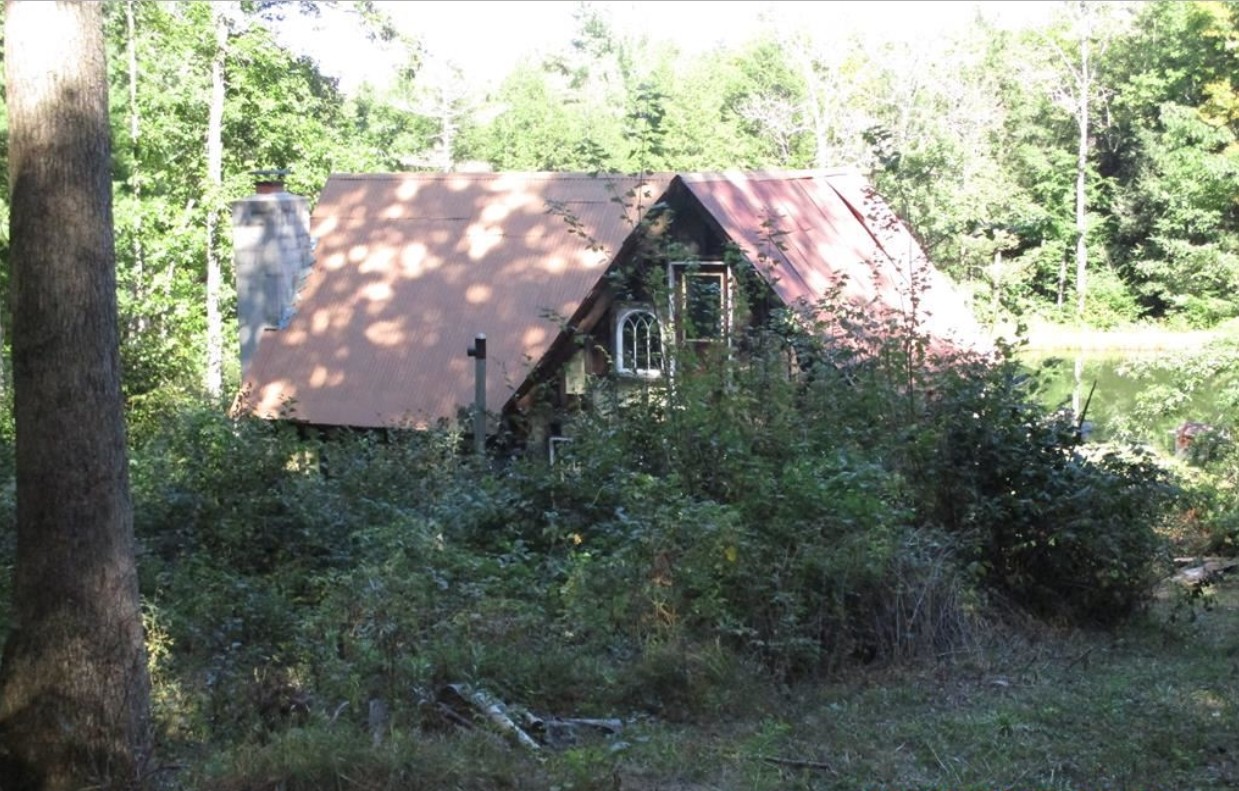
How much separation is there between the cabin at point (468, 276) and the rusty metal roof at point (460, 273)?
0.03 metres

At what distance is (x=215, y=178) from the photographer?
33.8 meters

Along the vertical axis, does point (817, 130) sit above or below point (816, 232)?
above

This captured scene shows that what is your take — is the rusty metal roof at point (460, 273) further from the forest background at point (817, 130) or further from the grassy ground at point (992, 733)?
the grassy ground at point (992, 733)

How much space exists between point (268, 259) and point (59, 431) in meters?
18.7

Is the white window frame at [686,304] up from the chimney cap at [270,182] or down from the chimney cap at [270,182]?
down

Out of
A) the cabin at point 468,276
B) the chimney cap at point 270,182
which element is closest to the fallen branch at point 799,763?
the cabin at point 468,276

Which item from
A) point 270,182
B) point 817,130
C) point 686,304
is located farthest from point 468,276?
point 817,130

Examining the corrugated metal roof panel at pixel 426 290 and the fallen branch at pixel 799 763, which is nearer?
the fallen branch at pixel 799 763

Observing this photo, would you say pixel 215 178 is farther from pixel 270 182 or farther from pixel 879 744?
pixel 879 744

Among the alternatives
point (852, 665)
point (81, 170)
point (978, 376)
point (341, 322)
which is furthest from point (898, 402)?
point (341, 322)

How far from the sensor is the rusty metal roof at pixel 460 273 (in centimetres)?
2091

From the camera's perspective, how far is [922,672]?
8555mm

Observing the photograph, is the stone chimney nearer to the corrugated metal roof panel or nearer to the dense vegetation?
the corrugated metal roof panel

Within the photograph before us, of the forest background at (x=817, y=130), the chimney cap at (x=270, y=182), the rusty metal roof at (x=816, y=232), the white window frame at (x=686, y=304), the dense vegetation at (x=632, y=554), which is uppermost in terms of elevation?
the forest background at (x=817, y=130)
